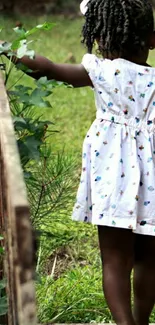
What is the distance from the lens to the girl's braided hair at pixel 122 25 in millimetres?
2684

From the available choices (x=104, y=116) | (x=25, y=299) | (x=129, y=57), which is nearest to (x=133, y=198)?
(x=104, y=116)

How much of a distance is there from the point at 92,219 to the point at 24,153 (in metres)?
0.39

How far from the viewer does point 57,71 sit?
267cm

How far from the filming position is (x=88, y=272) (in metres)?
3.89

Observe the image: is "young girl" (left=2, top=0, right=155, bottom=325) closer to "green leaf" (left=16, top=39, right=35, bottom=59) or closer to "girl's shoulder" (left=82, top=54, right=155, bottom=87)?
"girl's shoulder" (left=82, top=54, right=155, bottom=87)

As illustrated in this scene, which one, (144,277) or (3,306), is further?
(144,277)

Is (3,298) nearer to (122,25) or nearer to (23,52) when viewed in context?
(23,52)

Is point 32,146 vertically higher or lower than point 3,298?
higher

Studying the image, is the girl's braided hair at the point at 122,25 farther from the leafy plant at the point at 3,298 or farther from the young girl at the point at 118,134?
the leafy plant at the point at 3,298

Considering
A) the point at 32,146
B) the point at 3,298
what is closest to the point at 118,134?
the point at 32,146

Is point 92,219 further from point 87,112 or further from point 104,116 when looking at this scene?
point 87,112

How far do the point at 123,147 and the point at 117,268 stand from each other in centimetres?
39

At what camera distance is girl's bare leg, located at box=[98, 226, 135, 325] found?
273 centimetres

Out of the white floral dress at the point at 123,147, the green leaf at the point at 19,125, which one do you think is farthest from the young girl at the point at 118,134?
the green leaf at the point at 19,125
